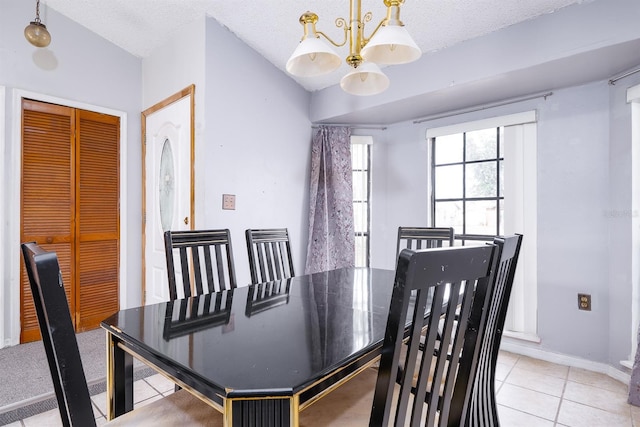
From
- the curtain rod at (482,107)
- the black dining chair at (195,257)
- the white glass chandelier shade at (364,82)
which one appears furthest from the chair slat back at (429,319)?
the curtain rod at (482,107)

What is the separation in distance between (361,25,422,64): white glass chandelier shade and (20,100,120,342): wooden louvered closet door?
289 centimetres

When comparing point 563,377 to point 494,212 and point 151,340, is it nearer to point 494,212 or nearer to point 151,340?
point 494,212

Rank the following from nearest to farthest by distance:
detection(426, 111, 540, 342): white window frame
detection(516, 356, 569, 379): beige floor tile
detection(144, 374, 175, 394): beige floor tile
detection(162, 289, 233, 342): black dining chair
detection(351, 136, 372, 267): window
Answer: detection(162, 289, 233, 342): black dining chair < detection(144, 374, 175, 394): beige floor tile < detection(516, 356, 569, 379): beige floor tile < detection(426, 111, 540, 342): white window frame < detection(351, 136, 372, 267): window

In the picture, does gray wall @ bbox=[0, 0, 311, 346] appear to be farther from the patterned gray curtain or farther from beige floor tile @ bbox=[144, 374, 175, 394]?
beige floor tile @ bbox=[144, 374, 175, 394]

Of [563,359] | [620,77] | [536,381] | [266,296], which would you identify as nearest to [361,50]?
[266,296]

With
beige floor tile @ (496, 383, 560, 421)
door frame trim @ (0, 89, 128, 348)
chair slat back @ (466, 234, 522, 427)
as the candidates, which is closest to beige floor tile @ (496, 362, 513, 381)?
beige floor tile @ (496, 383, 560, 421)

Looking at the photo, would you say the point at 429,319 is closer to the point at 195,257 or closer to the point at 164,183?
the point at 195,257

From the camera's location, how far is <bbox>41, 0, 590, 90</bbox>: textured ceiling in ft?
7.39

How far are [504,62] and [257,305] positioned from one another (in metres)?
2.33

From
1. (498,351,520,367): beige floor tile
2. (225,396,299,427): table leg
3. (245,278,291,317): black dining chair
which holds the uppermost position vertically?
(245,278,291,317): black dining chair

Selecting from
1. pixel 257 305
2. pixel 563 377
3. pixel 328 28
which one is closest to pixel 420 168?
→ pixel 328 28

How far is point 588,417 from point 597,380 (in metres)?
0.57

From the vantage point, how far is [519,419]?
187 cm

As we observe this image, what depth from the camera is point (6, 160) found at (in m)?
2.73
